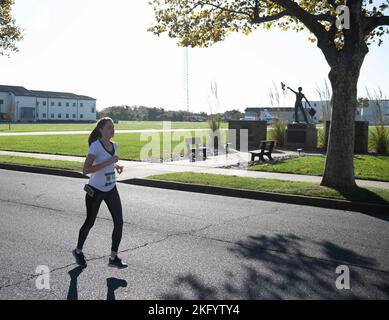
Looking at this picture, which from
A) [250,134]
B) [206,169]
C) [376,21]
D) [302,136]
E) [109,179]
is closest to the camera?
[109,179]

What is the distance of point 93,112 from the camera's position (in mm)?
129750

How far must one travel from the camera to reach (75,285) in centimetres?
491

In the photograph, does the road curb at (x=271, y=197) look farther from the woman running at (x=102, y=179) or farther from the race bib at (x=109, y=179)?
A: the race bib at (x=109, y=179)

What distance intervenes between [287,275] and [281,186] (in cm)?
602

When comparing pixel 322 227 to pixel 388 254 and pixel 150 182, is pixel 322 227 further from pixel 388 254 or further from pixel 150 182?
pixel 150 182

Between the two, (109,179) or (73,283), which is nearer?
(73,283)

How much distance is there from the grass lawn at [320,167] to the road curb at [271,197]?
3960 mm

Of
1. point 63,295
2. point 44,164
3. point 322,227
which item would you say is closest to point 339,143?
point 322,227

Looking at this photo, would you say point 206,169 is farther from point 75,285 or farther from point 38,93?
point 38,93

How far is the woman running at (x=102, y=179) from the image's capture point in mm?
5414

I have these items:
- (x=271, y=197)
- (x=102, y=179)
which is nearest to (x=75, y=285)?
(x=102, y=179)

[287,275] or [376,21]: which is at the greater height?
[376,21]

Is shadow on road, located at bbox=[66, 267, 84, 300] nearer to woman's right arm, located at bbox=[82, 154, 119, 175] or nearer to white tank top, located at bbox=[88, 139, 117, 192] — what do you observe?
A: white tank top, located at bbox=[88, 139, 117, 192]
